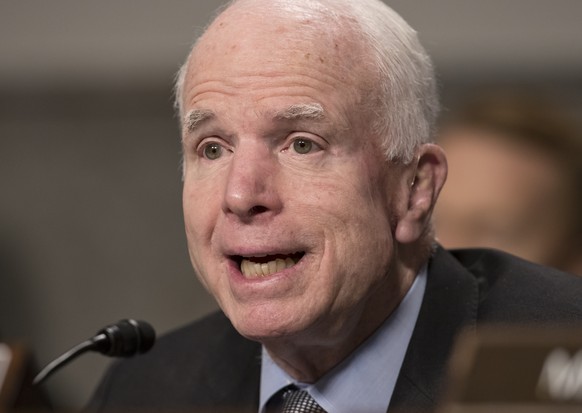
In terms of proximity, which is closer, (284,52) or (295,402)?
(284,52)

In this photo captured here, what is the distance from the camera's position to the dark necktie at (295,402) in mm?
2719

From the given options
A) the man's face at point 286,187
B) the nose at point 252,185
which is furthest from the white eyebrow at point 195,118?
the nose at point 252,185

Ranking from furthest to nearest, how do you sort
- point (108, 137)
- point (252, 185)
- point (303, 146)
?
point (108, 137) < point (303, 146) < point (252, 185)

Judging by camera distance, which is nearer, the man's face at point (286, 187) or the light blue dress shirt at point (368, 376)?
the man's face at point (286, 187)

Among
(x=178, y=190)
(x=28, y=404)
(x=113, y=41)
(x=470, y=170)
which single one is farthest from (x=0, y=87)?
(x=28, y=404)

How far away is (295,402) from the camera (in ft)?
9.02

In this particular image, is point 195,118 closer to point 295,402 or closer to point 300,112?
point 300,112

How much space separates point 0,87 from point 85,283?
940mm

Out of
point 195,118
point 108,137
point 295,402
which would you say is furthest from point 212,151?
point 108,137

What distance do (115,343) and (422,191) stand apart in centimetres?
76

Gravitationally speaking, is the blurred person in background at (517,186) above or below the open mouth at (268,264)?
below

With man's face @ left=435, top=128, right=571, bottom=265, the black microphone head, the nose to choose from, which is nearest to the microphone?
the black microphone head

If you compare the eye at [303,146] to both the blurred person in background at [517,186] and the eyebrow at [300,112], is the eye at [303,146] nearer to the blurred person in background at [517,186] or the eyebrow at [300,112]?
the eyebrow at [300,112]

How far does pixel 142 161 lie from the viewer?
18.0ft
